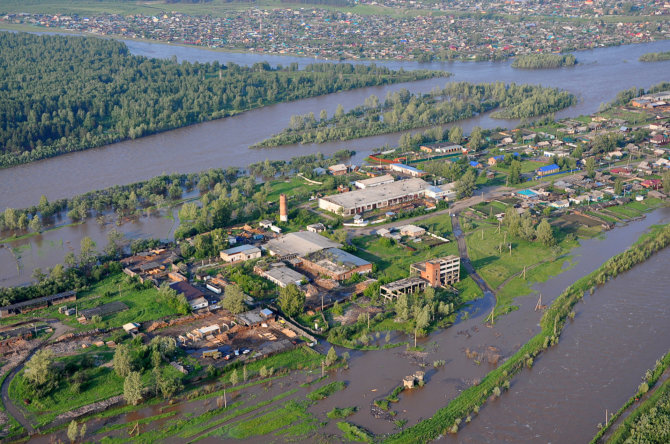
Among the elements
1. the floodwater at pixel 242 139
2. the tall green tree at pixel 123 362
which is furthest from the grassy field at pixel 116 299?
the floodwater at pixel 242 139

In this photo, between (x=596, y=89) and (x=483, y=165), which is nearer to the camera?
(x=483, y=165)

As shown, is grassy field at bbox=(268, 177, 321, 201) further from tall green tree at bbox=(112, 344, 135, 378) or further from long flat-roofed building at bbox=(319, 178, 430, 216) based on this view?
tall green tree at bbox=(112, 344, 135, 378)

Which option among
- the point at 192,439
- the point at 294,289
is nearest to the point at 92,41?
the point at 294,289

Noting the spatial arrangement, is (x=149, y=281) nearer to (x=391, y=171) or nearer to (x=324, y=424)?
(x=324, y=424)

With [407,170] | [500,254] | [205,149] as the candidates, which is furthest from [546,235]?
[205,149]

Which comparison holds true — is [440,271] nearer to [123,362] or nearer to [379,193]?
[379,193]

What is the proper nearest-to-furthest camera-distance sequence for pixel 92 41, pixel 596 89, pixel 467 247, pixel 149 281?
pixel 149 281 < pixel 467 247 < pixel 596 89 < pixel 92 41

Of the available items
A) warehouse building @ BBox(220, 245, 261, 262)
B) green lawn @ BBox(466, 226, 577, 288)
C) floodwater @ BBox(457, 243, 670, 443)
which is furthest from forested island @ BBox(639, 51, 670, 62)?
warehouse building @ BBox(220, 245, 261, 262)

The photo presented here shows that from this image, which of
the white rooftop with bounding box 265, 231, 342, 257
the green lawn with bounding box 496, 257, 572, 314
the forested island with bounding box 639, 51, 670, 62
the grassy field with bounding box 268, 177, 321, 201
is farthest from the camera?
the forested island with bounding box 639, 51, 670, 62

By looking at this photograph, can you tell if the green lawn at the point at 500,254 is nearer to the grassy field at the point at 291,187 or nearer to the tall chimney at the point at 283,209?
the tall chimney at the point at 283,209
